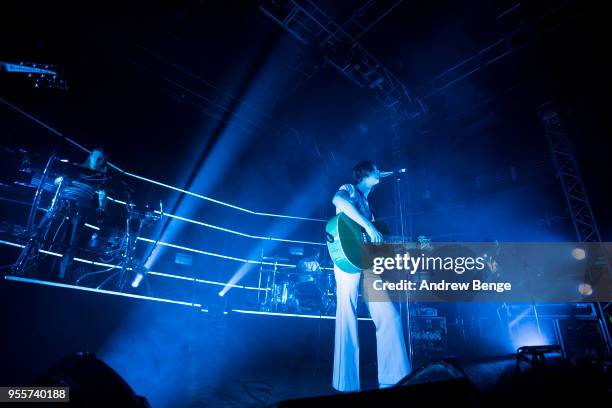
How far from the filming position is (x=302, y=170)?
990 centimetres

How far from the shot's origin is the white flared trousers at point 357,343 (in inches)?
95.2

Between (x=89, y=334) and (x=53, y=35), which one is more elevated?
(x=53, y=35)

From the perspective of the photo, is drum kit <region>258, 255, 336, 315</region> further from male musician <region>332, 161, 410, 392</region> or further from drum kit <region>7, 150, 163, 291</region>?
male musician <region>332, 161, 410, 392</region>

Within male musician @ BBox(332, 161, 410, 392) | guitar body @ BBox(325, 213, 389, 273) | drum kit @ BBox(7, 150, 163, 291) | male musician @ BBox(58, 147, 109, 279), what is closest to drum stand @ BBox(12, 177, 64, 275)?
drum kit @ BBox(7, 150, 163, 291)

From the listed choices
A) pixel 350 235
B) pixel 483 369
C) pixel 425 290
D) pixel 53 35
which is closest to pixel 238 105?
pixel 53 35

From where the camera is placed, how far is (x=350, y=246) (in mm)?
2859

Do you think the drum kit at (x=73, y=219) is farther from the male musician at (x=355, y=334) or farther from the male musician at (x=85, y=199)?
the male musician at (x=355, y=334)

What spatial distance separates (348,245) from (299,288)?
5.01 meters

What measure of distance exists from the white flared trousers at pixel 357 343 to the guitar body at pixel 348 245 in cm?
13

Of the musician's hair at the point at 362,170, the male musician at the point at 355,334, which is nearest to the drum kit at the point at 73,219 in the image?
the male musician at the point at 355,334

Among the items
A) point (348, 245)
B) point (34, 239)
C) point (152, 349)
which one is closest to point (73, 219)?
point (34, 239)

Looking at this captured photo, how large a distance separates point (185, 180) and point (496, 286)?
834cm

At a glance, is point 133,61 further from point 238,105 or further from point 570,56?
point 570,56

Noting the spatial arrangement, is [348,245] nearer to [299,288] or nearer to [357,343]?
[357,343]
